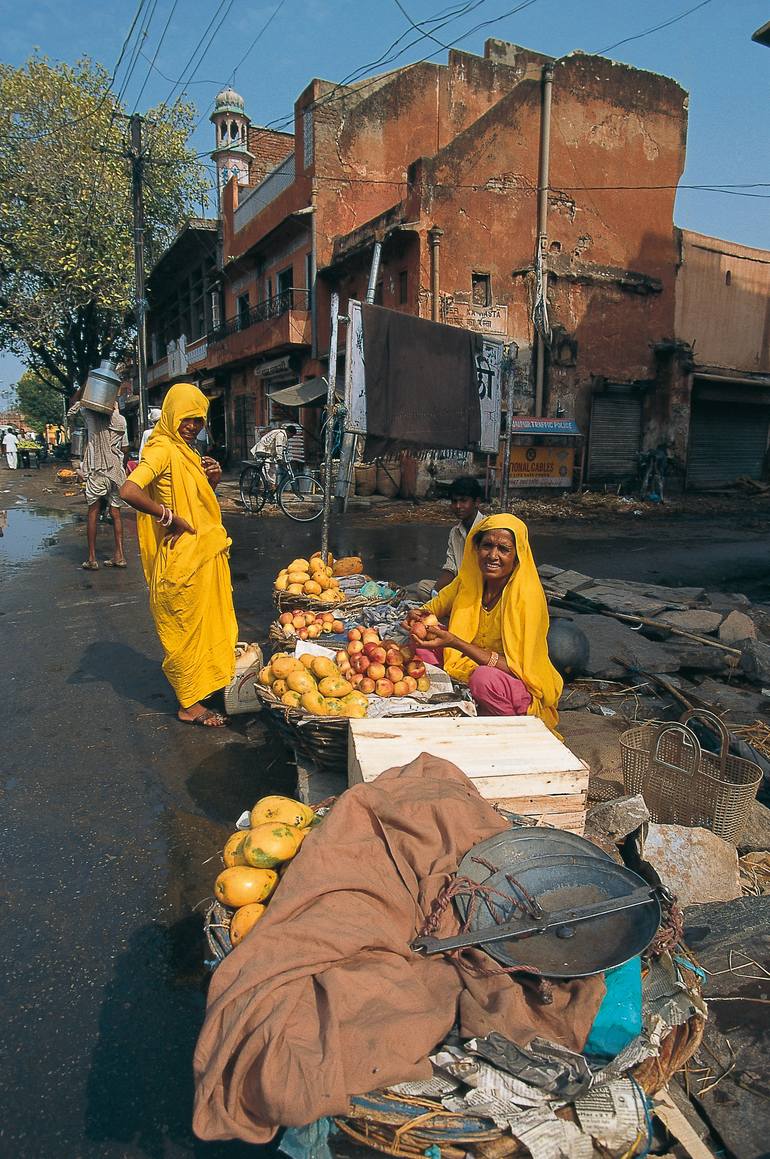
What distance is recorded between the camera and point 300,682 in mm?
3340

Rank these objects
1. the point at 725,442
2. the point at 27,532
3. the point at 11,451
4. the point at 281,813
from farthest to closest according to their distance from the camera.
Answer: the point at 11,451 < the point at 725,442 < the point at 27,532 < the point at 281,813

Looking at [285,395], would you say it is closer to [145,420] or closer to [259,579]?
[145,420]

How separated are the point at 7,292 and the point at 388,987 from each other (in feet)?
93.8

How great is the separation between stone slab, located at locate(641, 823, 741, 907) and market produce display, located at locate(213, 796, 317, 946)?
1343 mm

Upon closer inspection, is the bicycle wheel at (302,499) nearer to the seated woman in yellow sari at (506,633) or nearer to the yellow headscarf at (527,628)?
the seated woman in yellow sari at (506,633)

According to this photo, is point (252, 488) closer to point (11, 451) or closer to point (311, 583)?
point (311, 583)

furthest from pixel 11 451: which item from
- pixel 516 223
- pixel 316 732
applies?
pixel 316 732

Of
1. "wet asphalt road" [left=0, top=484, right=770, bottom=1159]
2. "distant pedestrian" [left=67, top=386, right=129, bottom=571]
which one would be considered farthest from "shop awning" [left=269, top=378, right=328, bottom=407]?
"wet asphalt road" [left=0, top=484, right=770, bottom=1159]

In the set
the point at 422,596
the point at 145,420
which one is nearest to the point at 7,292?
the point at 145,420

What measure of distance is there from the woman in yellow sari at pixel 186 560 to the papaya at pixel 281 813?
1974 mm

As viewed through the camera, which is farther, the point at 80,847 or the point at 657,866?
the point at 80,847

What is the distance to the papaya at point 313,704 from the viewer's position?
10.2 ft

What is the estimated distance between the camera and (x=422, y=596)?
5.94m

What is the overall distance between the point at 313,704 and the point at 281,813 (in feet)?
2.89
